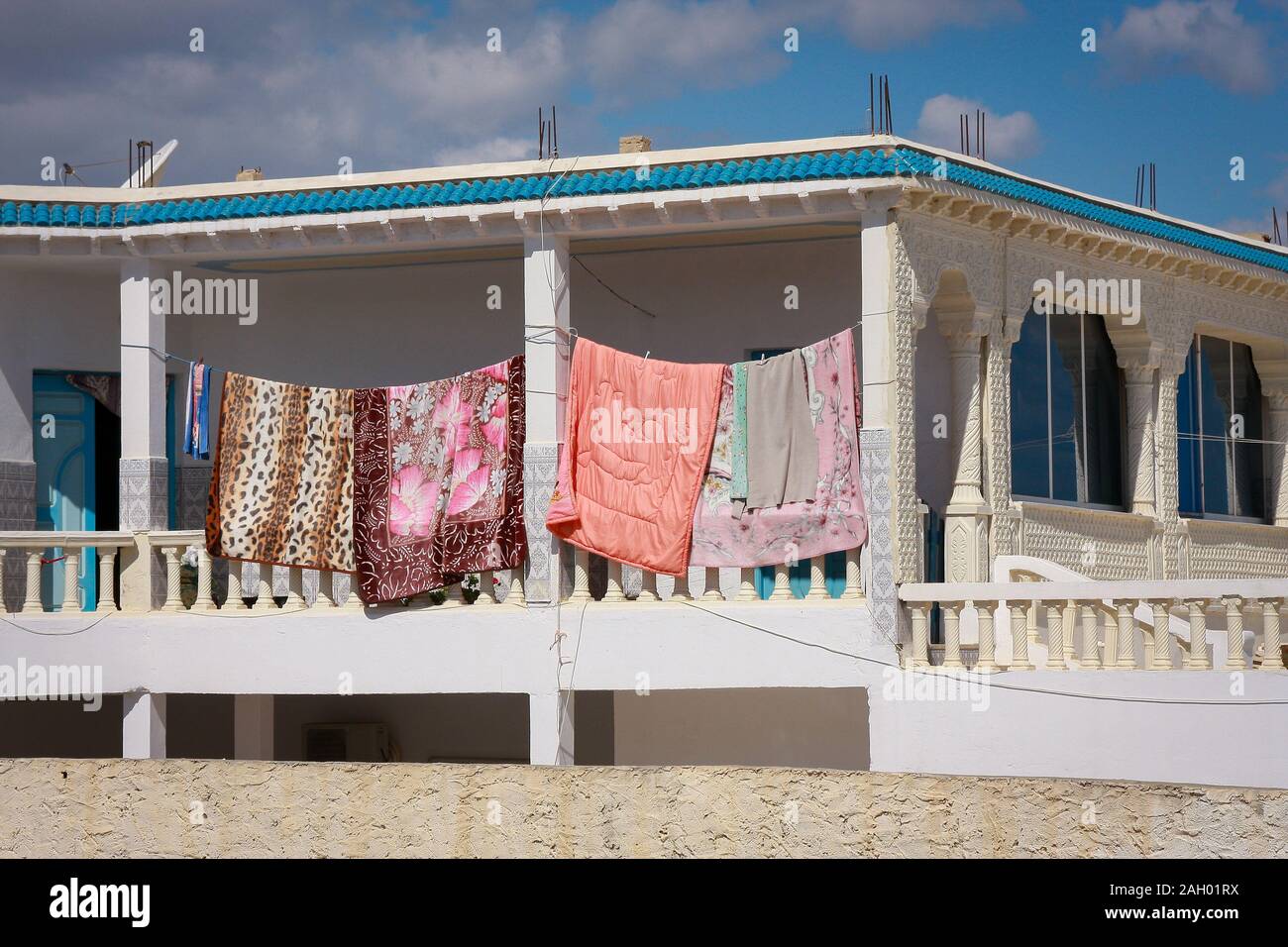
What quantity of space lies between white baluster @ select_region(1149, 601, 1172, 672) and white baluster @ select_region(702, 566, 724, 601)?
9.45 feet

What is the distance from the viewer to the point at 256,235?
40.5 feet

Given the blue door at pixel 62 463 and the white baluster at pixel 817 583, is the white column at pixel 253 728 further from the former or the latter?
the white baluster at pixel 817 583

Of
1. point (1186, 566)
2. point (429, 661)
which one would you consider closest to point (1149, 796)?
point (429, 661)

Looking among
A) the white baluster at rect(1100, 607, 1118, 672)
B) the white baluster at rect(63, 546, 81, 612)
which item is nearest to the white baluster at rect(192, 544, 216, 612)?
the white baluster at rect(63, 546, 81, 612)

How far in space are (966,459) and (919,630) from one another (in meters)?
2.09

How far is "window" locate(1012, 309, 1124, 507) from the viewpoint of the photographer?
13820 mm

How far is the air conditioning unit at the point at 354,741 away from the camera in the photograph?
15.2m

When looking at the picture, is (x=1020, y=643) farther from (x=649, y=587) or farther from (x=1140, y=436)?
(x=1140, y=436)

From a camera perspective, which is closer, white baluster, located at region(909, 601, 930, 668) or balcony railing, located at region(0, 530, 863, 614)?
white baluster, located at region(909, 601, 930, 668)

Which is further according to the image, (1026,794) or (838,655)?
(838,655)

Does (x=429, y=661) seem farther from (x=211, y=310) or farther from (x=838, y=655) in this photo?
(x=211, y=310)

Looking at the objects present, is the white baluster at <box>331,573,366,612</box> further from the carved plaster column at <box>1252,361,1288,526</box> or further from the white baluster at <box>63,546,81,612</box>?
the carved plaster column at <box>1252,361,1288,526</box>

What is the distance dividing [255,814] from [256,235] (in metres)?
5.38

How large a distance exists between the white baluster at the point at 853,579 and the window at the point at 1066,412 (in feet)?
9.01
